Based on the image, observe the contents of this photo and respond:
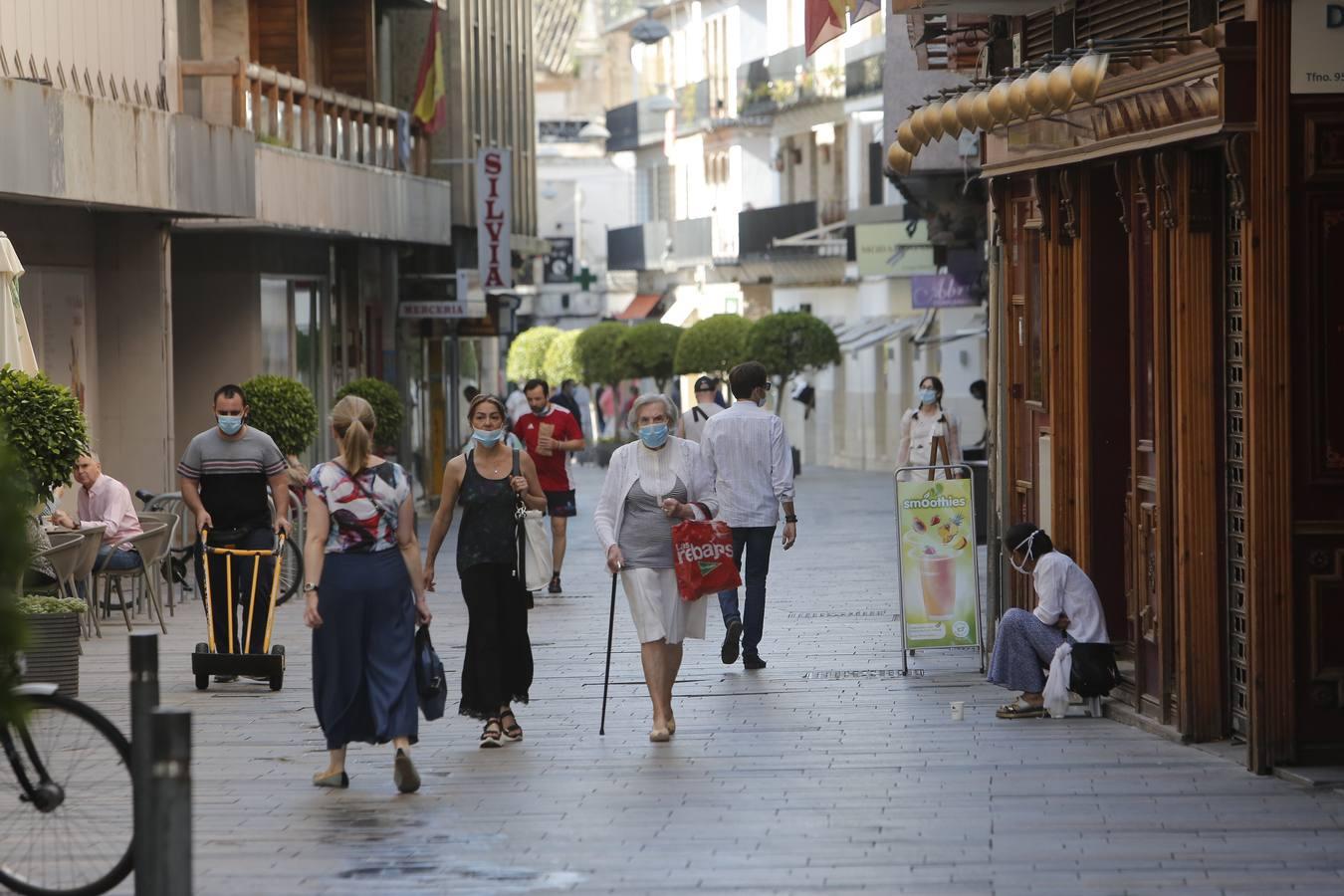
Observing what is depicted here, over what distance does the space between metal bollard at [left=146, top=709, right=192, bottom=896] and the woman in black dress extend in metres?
6.24

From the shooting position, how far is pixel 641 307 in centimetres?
8169

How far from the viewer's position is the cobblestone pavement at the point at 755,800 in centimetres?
902

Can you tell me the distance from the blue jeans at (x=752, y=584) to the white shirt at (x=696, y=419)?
487 centimetres

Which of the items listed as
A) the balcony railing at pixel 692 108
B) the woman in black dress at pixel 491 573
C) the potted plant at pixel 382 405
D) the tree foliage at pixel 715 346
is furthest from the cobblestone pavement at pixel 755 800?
the balcony railing at pixel 692 108

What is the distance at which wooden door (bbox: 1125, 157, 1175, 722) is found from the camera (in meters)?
12.1

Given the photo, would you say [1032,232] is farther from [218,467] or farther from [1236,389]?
[218,467]

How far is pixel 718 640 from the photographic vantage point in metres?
17.4

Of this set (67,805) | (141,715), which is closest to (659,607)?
(67,805)

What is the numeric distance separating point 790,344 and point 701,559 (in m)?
37.5

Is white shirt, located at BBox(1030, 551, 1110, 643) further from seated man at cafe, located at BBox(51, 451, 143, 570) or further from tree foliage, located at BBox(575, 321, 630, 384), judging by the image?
tree foliage, located at BBox(575, 321, 630, 384)

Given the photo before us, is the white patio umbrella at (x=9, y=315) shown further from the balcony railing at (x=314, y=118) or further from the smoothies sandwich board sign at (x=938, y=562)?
the balcony railing at (x=314, y=118)

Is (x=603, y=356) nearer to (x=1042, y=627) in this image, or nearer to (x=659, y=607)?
(x=1042, y=627)

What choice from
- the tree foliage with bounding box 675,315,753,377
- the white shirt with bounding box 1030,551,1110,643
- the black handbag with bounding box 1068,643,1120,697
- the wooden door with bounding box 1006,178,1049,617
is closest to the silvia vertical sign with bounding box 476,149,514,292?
the tree foliage with bounding box 675,315,753,377

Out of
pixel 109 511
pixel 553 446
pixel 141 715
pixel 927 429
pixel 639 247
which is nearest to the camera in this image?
pixel 141 715
